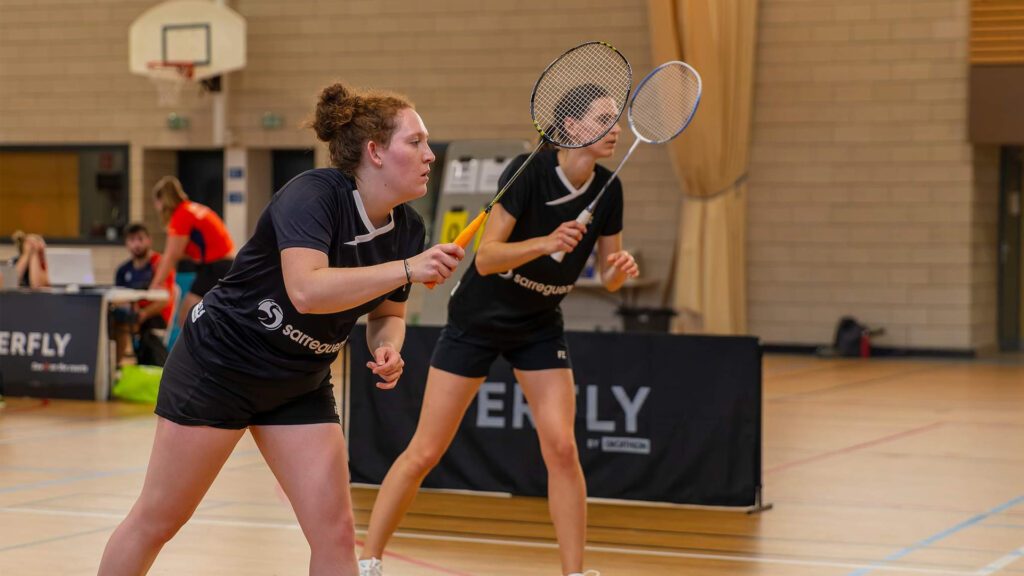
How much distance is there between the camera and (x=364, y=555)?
5023 mm

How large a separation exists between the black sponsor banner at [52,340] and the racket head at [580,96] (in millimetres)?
7545

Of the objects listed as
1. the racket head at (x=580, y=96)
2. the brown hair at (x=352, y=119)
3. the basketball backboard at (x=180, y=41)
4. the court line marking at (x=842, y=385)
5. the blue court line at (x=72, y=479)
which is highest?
the basketball backboard at (x=180, y=41)

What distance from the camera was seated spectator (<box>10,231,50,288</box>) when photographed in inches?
504

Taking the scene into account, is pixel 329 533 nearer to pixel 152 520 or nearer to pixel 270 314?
pixel 152 520

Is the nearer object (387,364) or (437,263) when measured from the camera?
(437,263)

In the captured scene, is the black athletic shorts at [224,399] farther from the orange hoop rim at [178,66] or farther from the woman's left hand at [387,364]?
the orange hoop rim at [178,66]

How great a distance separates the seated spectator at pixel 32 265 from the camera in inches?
504

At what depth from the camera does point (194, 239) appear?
38.0 feet

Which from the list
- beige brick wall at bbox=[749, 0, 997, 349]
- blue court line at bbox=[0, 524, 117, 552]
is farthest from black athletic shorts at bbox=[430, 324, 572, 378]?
beige brick wall at bbox=[749, 0, 997, 349]

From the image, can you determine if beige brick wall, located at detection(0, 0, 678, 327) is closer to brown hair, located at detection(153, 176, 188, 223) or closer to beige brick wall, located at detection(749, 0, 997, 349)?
beige brick wall, located at detection(749, 0, 997, 349)

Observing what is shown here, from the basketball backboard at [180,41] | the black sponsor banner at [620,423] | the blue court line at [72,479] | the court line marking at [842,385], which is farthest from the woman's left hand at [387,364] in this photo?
the basketball backboard at [180,41]

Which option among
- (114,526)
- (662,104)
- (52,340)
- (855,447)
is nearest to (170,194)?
(52,340)

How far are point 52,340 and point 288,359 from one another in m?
8.54

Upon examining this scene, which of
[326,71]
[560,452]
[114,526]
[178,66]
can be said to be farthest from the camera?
[326,71]
